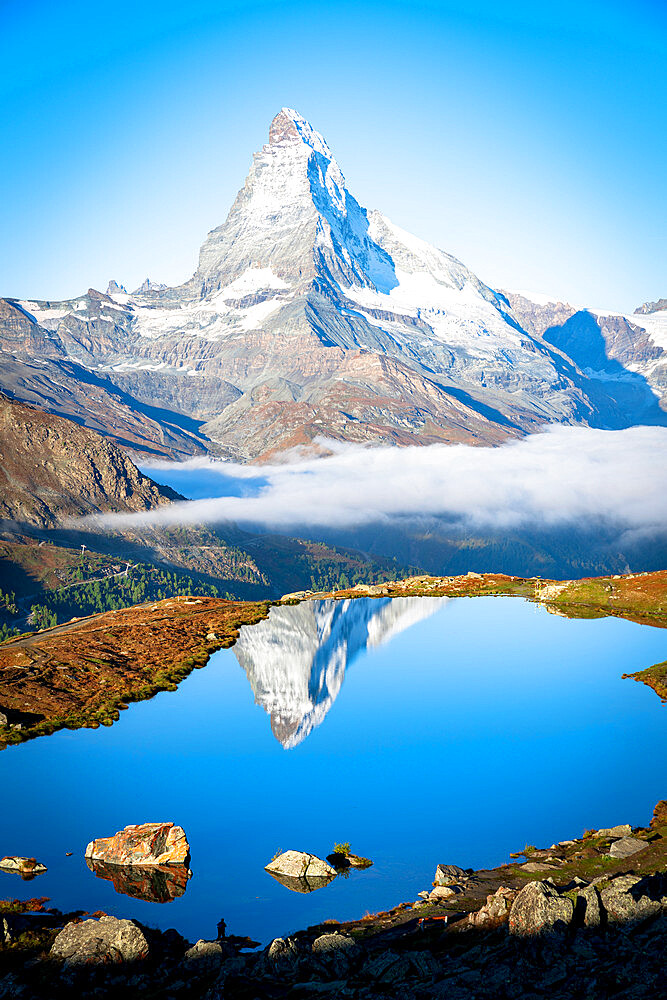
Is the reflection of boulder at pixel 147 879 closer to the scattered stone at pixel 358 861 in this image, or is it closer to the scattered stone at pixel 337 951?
the scattered stone at pixel 358 861

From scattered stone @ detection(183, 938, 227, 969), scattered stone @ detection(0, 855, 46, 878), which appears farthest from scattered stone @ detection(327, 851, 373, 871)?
scattered stone @ detection(0, 855, 46, 878)

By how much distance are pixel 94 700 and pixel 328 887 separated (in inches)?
1737

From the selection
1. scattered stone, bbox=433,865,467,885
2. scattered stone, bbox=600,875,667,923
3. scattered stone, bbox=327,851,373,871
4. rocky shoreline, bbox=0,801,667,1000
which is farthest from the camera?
scattered stone, bbox=327,851,373,871

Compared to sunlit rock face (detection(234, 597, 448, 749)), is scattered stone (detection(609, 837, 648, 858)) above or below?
below

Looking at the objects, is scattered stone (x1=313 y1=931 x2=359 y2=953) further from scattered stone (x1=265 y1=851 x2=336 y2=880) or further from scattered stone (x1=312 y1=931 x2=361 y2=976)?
scattered stone (x1=265 y1=851 x2=336 y2=880)

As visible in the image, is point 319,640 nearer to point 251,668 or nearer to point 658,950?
point 251,668

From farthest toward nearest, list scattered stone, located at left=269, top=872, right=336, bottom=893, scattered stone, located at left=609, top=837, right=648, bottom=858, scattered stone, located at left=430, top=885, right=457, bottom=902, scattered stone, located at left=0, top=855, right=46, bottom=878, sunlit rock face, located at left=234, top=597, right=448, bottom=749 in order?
1. sunlit rock face, located at left=234, top=597, right=448, bottom=749
2. scattered stone, located at left=0, top=855, right=46, bottom=878
3. scattered stone, located at left=609, top=837, right=648, bottom=858
4. scattered stone, located at left=269, top=872, right=336, bottom=893
5. scattered stone, located at left=430, top=885, right=457, bottom=902

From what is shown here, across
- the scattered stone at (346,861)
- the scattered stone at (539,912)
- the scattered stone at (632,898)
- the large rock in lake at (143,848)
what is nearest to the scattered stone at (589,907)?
the scattered stone at (632,898)

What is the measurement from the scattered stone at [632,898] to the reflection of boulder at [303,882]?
15138 mm

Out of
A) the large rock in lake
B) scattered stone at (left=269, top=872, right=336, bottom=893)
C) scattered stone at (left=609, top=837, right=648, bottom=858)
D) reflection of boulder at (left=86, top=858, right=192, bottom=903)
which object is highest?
the large rock in lake

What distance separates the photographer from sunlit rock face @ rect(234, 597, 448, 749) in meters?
74.7

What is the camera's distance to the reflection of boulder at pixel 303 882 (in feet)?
131

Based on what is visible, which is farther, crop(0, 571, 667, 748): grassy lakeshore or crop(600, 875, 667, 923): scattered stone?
crop(0, 571, 667, 748): grassy lakeshore

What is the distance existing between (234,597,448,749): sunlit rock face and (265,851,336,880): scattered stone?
21336 millimetres
